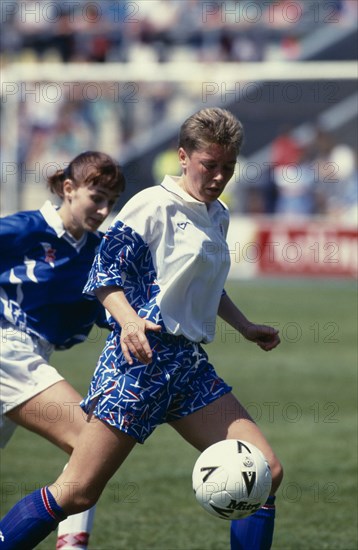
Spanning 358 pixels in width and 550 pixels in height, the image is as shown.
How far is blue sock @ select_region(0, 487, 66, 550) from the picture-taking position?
372cm

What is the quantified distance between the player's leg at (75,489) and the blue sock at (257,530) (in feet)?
1.70

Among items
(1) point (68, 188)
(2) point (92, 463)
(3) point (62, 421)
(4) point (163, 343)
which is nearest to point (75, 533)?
(3) point (62, 421)

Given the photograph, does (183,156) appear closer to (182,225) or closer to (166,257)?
(182,225)

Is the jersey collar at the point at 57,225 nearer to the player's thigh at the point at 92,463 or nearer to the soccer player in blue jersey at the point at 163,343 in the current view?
the soccer player in blue jersey at the point at 163,343

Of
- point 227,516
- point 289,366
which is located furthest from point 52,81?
point 227,516

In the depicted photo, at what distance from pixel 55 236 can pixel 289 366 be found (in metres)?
6.41

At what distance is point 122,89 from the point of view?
60.8 feet

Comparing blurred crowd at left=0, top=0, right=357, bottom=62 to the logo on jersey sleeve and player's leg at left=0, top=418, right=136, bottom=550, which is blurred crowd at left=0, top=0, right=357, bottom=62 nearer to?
the logo on jersey sleeve

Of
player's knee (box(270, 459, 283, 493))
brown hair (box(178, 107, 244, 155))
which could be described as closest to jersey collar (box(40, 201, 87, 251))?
brown hair (box(178, 107, 244, 155))

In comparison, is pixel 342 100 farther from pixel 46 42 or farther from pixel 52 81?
pixel 46 42

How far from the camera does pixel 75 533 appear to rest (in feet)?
14.4

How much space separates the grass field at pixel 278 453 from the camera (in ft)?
16.7

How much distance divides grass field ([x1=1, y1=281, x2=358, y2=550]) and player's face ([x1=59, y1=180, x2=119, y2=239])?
144 centimetres

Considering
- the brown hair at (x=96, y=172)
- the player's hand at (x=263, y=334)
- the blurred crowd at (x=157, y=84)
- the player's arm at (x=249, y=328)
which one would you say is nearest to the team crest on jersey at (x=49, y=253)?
the brown hair at (x=96, y=172)
